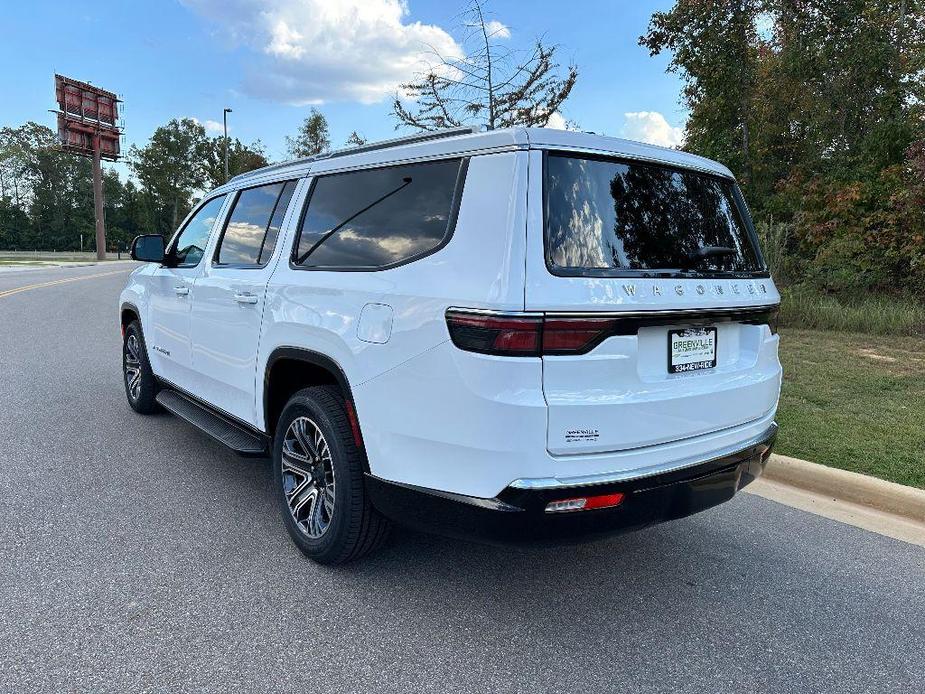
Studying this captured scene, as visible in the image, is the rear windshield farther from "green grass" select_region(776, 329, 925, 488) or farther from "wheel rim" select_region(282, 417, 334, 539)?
"green grass" select_region(776, 329, 925, 488)

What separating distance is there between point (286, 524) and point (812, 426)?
402cm

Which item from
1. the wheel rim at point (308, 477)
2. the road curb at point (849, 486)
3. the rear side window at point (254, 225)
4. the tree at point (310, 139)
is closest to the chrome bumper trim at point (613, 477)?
the wheel rim at point (308, 477)

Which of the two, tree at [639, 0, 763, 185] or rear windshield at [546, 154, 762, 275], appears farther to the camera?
tree at [639, 0, 763, 185]

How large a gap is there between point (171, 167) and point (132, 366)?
7650cm

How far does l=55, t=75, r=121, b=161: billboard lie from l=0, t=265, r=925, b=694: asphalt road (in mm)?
55563

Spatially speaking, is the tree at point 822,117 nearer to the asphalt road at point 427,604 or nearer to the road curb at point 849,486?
the road curb at point 849,486

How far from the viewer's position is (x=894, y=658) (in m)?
2.46

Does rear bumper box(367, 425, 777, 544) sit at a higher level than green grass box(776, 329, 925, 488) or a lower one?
higher

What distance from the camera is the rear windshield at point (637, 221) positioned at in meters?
2.37

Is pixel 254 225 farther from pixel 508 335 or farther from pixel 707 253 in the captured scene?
pixel 707 253

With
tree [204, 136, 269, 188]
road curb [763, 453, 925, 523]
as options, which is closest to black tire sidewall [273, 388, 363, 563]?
road curb [763, 453, 925, 523]

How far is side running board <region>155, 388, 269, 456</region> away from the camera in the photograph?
355 centimetres

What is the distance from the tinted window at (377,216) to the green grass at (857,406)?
327 centimetres

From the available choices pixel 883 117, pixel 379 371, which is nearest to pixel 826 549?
pixel 379 371
